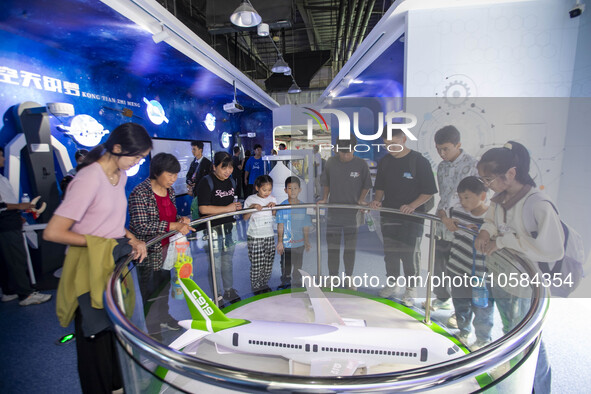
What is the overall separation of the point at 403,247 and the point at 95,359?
302cm

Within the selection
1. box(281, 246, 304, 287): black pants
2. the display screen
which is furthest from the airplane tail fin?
the display screen

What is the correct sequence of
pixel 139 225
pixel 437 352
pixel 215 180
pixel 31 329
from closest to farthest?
pixel 437 352 → pixel 139 225 → pixel 31 329 → pixel 215 180

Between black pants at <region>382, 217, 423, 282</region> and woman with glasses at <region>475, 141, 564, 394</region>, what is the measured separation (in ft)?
3.42

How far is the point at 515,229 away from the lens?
2.11m

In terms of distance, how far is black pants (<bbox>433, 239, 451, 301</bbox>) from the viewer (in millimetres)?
2891

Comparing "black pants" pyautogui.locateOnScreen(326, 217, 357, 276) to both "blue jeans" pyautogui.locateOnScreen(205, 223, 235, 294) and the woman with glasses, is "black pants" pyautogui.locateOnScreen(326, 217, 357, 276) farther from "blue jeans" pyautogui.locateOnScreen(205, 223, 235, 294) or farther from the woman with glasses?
the woman with glasses

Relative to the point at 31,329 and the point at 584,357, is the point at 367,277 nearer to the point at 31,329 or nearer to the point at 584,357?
the point at 584,357

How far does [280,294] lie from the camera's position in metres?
3.32

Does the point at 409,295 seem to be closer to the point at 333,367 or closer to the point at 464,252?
the point at 464,252

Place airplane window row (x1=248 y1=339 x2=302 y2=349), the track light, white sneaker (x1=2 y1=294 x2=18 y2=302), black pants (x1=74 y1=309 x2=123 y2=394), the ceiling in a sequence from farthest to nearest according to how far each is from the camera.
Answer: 1. the ceiling
2. the track light
3. white sneaker (x1=2 y1=294 x2=18 y2=302)
4. airplane window row (x1=248 y1=339 x2=302 y2=349)
5. black pants (x1=74 y1=309 x2=123 y2=394)

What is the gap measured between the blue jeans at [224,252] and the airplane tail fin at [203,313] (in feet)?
2.61

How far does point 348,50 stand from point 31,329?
1082 centimetres

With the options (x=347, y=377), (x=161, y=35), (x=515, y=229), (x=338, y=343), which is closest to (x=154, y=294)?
(x=338, y=343)

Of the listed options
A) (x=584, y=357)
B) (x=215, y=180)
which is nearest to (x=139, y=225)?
(x=215, y=180)
